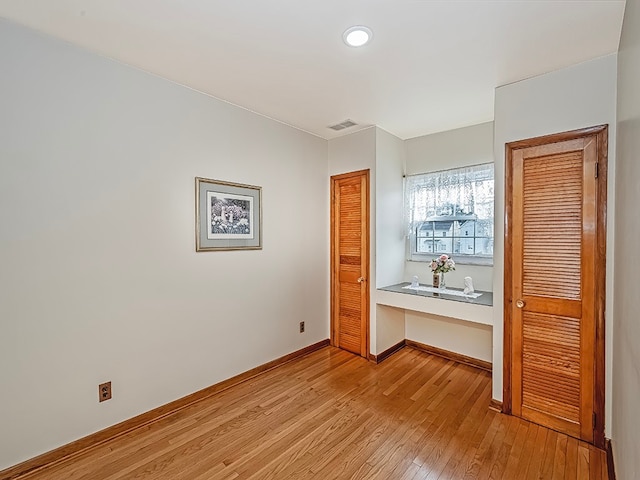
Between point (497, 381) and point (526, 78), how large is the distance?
2347 millimetres

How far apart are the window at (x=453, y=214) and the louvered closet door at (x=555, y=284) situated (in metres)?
0.85

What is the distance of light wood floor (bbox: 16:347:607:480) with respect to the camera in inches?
72.2

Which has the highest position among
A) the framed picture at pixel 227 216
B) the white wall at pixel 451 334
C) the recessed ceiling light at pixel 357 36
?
the recessed ceiling light at pixel 357 36

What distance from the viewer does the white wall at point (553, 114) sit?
200 cm

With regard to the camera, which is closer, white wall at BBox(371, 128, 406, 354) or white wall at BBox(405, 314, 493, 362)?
white wall at BBox(405, 314, 493, 362)

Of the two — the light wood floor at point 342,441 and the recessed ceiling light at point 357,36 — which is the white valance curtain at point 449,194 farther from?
the recessed ceiling light at point 357,36

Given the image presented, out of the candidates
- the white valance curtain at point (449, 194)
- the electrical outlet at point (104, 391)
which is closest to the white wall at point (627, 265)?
the white valance curtain at point (449, 194)

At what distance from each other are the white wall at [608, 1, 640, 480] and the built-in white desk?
86 centimetres

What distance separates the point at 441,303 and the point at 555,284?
0.91m

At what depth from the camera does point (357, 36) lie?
71.8 inches

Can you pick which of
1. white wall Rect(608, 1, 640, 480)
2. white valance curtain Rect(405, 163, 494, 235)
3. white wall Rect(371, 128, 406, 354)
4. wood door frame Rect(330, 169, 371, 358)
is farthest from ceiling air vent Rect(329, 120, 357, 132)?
white wall Rect(608, 1, 640, 480)

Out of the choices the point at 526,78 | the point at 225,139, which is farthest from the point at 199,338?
the point at 526,78

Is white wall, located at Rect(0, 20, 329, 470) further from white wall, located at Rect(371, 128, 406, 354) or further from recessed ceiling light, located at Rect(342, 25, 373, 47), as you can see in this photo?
recessed ceiling light, located at Rect(342, 25, 373, 47)

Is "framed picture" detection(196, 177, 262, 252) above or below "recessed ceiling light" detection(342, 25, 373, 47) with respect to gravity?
below
